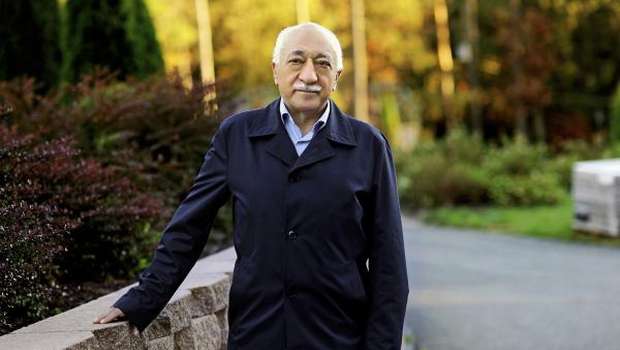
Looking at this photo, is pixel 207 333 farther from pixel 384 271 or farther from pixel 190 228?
pixel 384 271

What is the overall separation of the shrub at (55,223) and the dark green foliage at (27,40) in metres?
5.39

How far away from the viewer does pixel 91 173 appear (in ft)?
22.5

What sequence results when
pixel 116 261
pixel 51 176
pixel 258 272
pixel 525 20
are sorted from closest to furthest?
pixel 258 272 → pixel 51 176 → pixel 116 261 → pixel 525 20

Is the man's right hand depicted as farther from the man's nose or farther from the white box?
the white box

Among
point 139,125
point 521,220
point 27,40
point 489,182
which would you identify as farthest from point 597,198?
point 139,125

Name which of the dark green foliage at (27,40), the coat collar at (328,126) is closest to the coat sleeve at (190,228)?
the coat collar at (328,126)

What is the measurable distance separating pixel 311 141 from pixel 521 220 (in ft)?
54.1

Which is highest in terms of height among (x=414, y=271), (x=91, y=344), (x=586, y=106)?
(x=91, y=344)

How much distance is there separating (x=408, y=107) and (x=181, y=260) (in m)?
45.4

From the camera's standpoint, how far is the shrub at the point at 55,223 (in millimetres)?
5188

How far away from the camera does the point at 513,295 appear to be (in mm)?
11062

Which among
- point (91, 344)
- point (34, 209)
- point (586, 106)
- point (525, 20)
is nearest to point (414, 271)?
point (34, 209)

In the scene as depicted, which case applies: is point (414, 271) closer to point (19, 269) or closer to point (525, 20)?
point (19, 269)

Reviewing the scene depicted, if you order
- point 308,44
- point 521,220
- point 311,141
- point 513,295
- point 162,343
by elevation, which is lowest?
point 521,220
